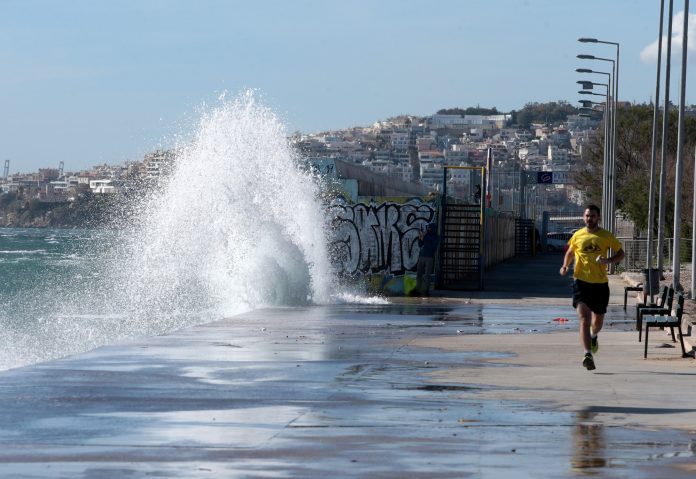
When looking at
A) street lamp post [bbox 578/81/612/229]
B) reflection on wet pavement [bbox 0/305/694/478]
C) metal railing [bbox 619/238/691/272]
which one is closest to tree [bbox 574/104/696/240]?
street lamp post [bbox 578/81/612/229]

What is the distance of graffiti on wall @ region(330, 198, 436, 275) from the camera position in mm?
30828

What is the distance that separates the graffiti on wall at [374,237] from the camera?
30.8m

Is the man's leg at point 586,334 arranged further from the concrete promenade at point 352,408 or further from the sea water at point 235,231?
the sea water at point 235,231

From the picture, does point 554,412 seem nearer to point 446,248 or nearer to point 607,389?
point 607,389

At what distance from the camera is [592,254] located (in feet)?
48.5

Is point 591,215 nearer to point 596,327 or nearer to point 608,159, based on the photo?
point 596,327

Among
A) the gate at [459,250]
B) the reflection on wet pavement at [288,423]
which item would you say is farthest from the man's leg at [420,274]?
the reflection on wet pavement at [288,423]

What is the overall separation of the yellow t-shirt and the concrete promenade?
983 mm

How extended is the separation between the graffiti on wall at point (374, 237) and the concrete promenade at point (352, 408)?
11.2 metres

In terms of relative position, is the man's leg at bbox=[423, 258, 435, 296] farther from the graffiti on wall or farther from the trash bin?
the trash bin

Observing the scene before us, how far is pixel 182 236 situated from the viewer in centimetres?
3017

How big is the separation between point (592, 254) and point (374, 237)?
1620 centimetres

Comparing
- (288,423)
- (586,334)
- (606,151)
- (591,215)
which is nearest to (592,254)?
(591,215)

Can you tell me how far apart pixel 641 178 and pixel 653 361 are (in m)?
58.4
